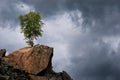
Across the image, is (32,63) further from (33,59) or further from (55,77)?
(55,77)

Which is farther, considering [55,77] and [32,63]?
[55,77]

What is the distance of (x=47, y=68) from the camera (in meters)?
170

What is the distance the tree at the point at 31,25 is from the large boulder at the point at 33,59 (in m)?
14.6

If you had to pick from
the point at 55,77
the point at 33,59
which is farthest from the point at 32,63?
the point at 55,77

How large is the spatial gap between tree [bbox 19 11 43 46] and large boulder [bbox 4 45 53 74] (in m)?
14.6

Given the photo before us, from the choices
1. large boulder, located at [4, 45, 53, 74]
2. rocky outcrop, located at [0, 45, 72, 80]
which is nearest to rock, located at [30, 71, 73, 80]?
rocky outcrop, located at [0, 45, 72, 80]

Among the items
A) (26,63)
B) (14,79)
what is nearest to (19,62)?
(26,63)

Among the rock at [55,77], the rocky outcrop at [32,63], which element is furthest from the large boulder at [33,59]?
the rock at [55,77]

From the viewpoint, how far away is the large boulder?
166250mm

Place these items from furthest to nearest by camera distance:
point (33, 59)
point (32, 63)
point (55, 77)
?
1. point (55, 77)
2. point (33, 59)
3. point (32, 63)

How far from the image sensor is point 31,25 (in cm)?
18662

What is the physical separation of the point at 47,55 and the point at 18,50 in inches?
436

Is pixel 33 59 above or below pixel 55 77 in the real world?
above

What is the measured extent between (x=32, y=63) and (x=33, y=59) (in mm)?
1470
